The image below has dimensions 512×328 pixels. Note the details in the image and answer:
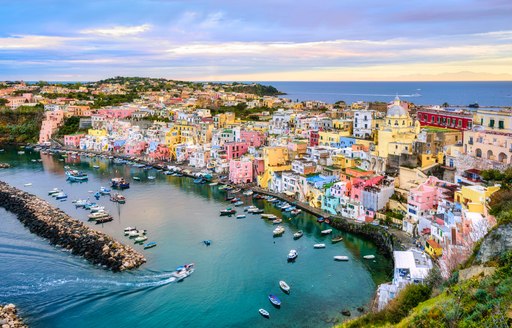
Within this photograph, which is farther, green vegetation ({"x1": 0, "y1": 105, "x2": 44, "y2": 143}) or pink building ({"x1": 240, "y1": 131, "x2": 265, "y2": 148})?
green vegetation ({"x1": 0, "y1": 105, "x2": 44, "y2": 143})

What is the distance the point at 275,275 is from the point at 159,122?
35.0m

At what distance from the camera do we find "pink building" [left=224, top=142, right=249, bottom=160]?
115ft

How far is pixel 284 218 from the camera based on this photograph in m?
24.4

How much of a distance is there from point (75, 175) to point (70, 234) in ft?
50.9

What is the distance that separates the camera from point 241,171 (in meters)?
31.6

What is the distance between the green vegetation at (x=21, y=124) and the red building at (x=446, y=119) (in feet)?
143

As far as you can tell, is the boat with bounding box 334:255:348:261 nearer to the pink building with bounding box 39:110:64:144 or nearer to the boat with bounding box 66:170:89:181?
the boat with bounding box 66:170:89:181

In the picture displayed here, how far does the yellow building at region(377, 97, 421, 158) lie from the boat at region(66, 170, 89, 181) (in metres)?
21.7

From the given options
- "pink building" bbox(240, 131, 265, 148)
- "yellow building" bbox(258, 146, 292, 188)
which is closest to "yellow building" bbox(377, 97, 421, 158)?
"yellow building" bbox(258, 146, 292, 188)

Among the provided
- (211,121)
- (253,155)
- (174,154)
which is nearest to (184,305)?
(253,155)

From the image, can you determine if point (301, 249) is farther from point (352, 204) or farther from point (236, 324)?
point (236, 324)

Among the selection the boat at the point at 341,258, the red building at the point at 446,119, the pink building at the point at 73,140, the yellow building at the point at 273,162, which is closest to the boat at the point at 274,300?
the boat at the point at 341,258

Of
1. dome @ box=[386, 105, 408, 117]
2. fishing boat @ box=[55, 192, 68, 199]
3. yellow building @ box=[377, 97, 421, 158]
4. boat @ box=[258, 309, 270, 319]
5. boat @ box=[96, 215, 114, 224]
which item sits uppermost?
dome @ box=[386, 105, 408, 117]

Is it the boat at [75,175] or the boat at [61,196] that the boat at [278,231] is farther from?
the boat at [75,175]
